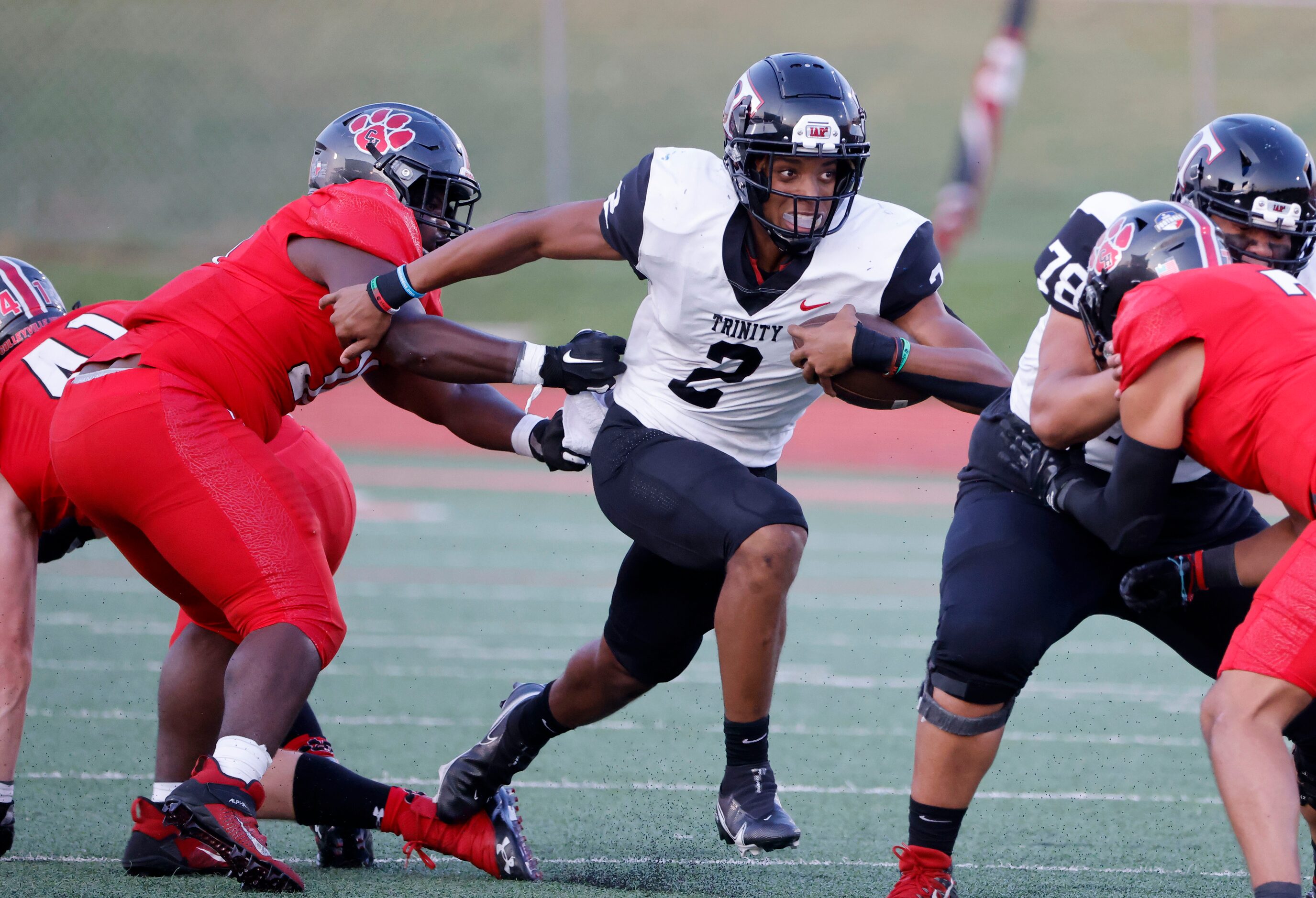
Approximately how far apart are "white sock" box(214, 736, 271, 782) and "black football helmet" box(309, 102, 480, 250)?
150 cm

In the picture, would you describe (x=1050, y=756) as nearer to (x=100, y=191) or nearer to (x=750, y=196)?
(x=750, y=196)

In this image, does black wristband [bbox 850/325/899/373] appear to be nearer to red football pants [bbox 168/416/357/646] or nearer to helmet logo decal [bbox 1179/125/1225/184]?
helmet logo decal [bbox 1179/125/1225/184]

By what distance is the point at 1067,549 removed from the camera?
325 cm

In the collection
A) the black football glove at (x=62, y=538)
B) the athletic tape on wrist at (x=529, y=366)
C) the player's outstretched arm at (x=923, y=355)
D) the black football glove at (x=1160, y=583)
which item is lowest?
the black football glove at (x=62, y=538)

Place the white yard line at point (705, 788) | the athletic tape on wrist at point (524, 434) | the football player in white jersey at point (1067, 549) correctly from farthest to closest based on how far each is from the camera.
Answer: the white yard line at point (705, 788) → the athletic tape on wrist at point (524, 434) → the football player in white jersey at point (1067, 549)

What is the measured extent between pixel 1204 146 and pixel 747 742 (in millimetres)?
1706

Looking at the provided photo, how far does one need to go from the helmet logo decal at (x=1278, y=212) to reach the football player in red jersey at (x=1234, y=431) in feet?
0.62

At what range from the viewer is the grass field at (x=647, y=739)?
3.79 meters

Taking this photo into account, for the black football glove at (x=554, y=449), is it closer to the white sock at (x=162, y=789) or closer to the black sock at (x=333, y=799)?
the black sock at (x=333, y=799)

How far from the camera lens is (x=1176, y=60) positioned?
72.9 ft

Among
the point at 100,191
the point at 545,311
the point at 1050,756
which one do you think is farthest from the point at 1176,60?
the point at 1050,756

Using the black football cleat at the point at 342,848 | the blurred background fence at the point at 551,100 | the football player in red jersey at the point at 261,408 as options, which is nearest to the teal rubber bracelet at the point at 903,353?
the football player in red jersey at the point at 261,408

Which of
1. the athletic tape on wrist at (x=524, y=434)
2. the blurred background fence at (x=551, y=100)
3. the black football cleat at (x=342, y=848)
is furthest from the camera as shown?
the blurred background fence at (x=551, y=100)

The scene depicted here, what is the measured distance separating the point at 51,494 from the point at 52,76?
15.8m
